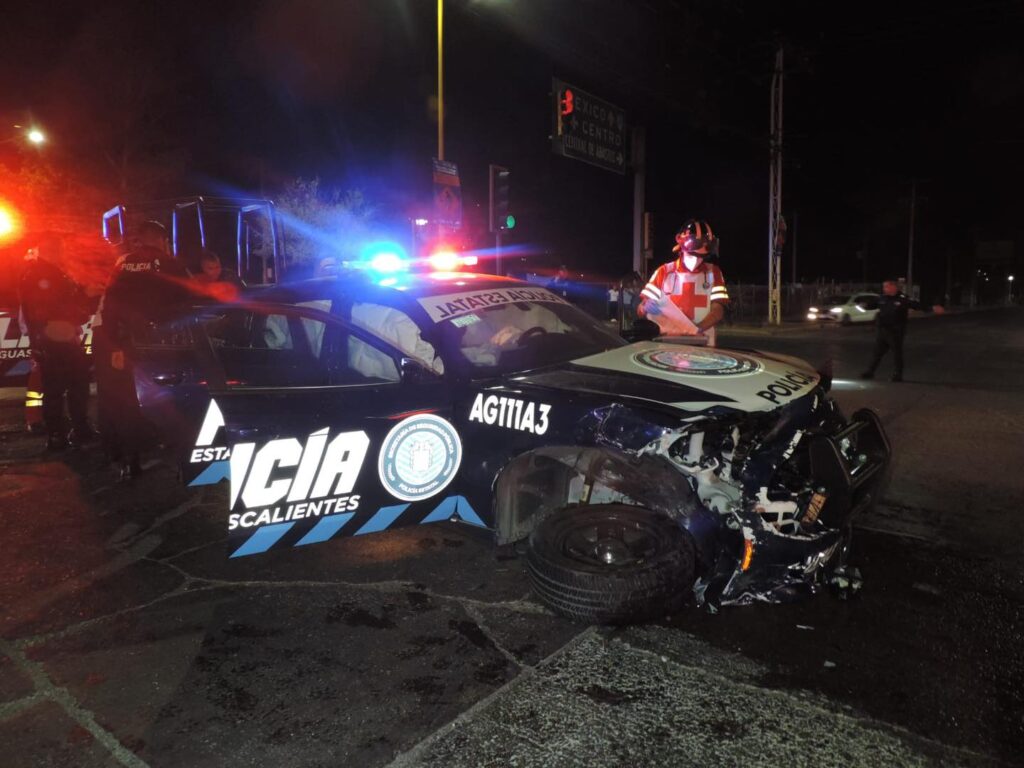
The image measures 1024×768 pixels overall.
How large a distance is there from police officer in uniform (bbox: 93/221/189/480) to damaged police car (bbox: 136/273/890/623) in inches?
53.0

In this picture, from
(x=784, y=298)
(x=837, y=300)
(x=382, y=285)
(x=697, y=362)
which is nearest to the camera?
(x=697, y=362)

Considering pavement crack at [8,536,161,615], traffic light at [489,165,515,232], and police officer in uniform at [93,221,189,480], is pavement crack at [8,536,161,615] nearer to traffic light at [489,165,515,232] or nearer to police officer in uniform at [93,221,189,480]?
police officer in uniform at [93,221,189,480]

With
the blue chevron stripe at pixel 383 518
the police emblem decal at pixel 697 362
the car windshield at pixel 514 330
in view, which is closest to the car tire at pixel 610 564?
the blue chevron stripe at pixel 383 518

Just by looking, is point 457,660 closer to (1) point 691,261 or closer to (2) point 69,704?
(2) point 69,704

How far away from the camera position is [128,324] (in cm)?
541

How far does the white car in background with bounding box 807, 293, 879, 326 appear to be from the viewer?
2861 cm

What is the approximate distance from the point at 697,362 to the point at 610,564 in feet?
3.98

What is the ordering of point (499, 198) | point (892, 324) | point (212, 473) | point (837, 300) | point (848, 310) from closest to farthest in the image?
point (212, 473) → point (892, 324) → point (499, 198) → point (848, 310) → point (837, 300)

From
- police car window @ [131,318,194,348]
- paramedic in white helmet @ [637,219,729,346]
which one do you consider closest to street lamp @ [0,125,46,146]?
police car window @ [131,318,194,348]

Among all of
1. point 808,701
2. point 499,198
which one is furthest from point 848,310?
point 808,701

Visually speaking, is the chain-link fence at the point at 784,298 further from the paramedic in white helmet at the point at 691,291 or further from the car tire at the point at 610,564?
the car tire at the point at 610,564

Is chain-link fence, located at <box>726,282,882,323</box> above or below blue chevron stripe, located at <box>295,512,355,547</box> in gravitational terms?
above

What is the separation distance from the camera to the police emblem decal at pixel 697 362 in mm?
3539

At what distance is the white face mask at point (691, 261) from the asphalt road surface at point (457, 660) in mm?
2804
